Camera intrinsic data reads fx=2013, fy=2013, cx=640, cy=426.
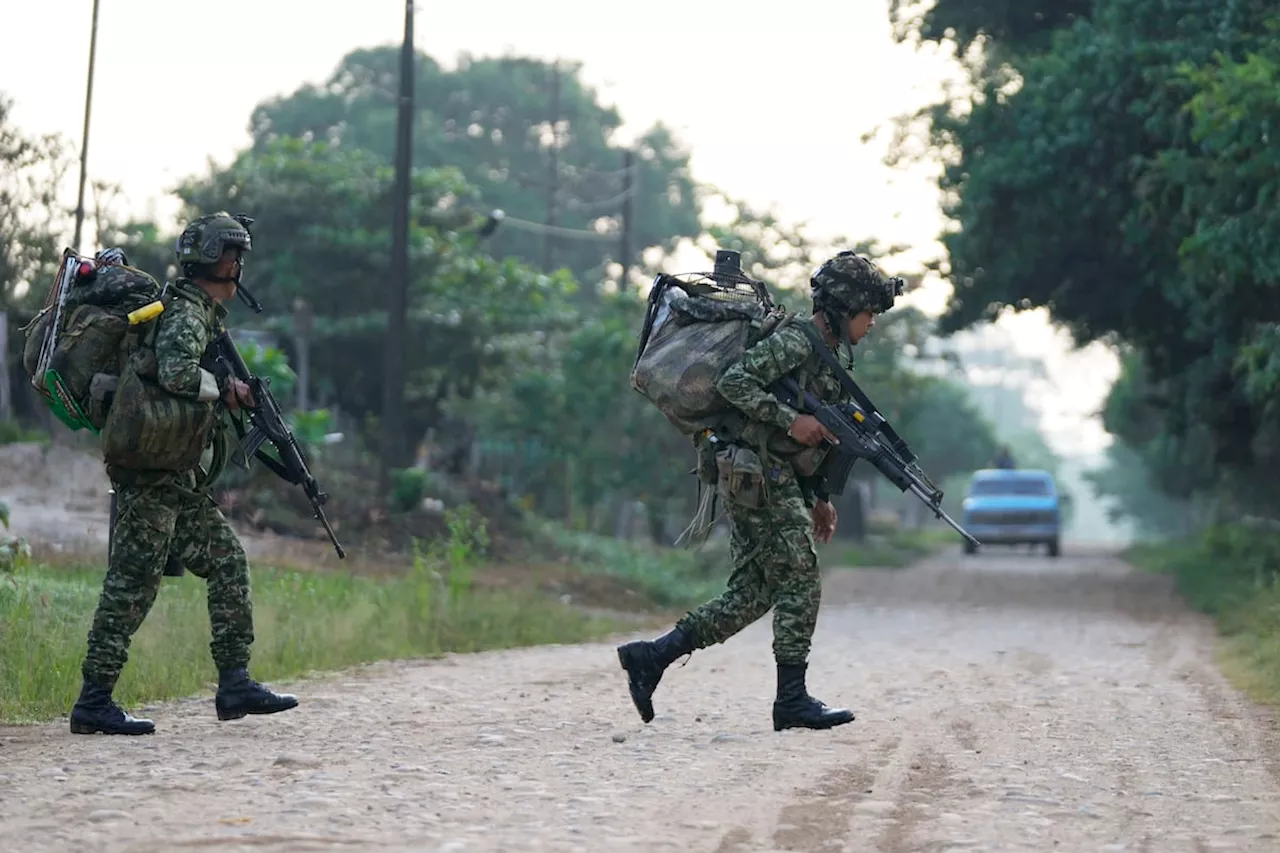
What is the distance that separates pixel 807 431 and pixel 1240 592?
44.4ft

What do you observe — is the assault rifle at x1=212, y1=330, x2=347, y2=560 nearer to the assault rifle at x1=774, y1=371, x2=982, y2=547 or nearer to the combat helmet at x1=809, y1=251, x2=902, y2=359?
the assault rifle at x1=774, y1=371, x2=982, y2=547

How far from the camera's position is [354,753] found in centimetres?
748

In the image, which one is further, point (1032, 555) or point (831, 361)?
point (1032, 555)

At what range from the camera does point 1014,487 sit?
39031 mm

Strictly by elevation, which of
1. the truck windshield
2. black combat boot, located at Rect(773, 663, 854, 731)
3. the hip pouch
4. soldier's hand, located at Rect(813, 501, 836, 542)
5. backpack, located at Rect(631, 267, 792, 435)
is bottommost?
black combat boot, located at Rect(773, 663, 854, 731)

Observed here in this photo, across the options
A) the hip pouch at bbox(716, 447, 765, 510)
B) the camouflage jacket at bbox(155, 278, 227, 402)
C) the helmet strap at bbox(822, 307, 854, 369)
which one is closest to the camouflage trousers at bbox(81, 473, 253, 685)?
the camouflage jacket at bbox(155, 278, 227, 402)

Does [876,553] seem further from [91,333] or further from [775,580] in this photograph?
[91,333]

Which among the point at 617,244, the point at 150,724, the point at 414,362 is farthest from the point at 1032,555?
the point at 150,724

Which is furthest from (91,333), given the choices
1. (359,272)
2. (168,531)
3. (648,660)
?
(359,272)

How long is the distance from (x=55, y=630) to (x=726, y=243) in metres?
28.2

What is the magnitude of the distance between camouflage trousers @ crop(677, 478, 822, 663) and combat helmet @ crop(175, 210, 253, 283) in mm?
2283

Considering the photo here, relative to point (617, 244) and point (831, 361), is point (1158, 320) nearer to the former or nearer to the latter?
point (831, 361)

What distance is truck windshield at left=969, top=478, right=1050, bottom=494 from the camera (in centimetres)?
3888

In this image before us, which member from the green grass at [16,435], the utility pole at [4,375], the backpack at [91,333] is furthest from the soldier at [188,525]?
the utility pole at [4,375]
